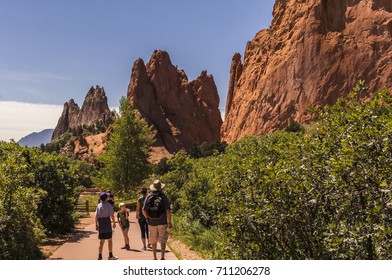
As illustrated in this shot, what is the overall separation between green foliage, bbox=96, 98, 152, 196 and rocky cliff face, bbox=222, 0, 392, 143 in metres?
32.3

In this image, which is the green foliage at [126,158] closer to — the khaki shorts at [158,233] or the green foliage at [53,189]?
the green foliage at [53,189]

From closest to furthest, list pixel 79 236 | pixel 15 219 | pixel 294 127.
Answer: pixel 15 219 → pixel 79 236 → pixel 294 127

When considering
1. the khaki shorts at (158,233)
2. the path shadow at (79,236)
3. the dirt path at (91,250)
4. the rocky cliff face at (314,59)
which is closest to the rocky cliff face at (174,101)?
the rocky cliff face at (314,59)

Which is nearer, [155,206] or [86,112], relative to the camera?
[155,206]

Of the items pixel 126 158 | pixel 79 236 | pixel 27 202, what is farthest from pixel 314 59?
pixel 27 202

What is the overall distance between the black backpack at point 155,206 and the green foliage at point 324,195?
146 centimetres

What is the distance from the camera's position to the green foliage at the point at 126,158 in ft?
117

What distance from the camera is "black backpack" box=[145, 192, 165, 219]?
9.18 metres

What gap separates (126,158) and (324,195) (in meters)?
30.6

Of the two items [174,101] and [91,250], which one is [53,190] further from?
[174,101]

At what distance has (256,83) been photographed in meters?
79.2

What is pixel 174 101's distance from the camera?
105188 mm

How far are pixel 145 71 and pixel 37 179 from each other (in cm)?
9322

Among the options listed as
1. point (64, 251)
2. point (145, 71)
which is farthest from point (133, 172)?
point (145, 71)
